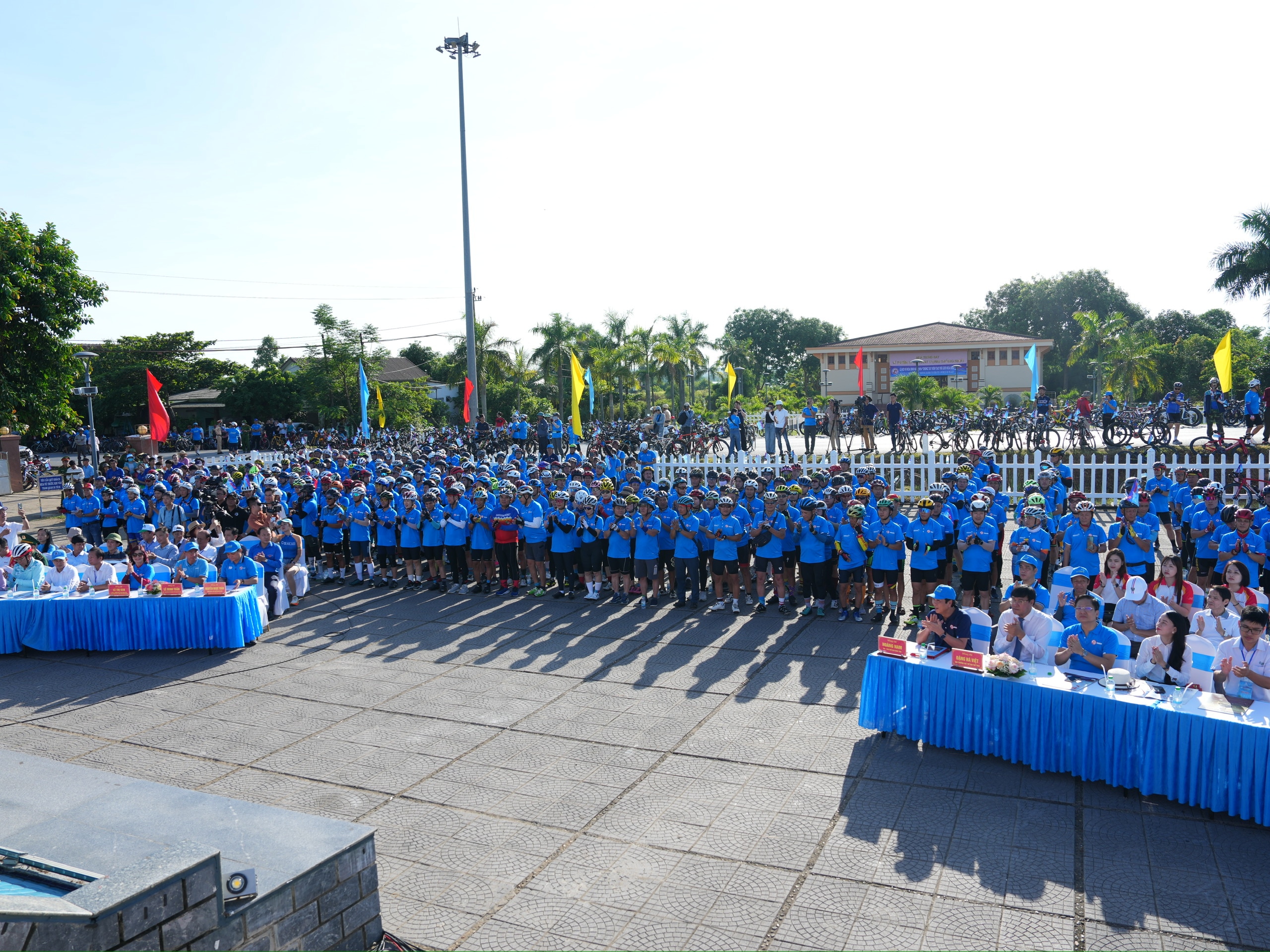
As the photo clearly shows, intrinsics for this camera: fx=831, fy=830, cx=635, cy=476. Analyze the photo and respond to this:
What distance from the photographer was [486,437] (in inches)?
1135

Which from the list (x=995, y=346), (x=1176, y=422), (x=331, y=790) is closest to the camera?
(x=331, y=790)

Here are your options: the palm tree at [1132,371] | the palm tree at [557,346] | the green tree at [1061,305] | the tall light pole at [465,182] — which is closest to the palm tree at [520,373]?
the palm tree at [557,346]

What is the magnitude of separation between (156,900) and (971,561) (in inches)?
375

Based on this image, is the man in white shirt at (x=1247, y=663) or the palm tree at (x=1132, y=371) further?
the palm tree at (x=1132, y=371)

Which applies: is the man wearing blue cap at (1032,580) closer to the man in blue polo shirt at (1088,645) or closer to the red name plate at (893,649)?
the man in blue polo shirt at (1088,645)

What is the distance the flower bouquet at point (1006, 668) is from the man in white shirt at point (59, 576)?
37.8ft

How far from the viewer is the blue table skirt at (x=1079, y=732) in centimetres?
568

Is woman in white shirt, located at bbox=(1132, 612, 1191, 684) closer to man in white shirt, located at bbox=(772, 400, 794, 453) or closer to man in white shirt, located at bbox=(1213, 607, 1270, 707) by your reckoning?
man in white shirt, located at bbox=(1213, 607, 1270, 707)

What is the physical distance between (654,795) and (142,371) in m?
57.4

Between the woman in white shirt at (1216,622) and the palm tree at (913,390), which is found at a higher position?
the palm tree at (913,390)

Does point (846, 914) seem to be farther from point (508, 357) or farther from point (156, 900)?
point (508, 357)

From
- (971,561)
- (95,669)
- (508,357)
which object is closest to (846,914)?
(971,561)

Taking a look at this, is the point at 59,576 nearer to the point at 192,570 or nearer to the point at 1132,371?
the point at 192,570

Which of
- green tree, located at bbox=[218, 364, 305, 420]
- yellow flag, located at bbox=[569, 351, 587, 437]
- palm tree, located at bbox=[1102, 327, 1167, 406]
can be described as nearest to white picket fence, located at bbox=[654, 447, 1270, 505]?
yellow flag, located at bbox=[569, 351, 587, 437]
